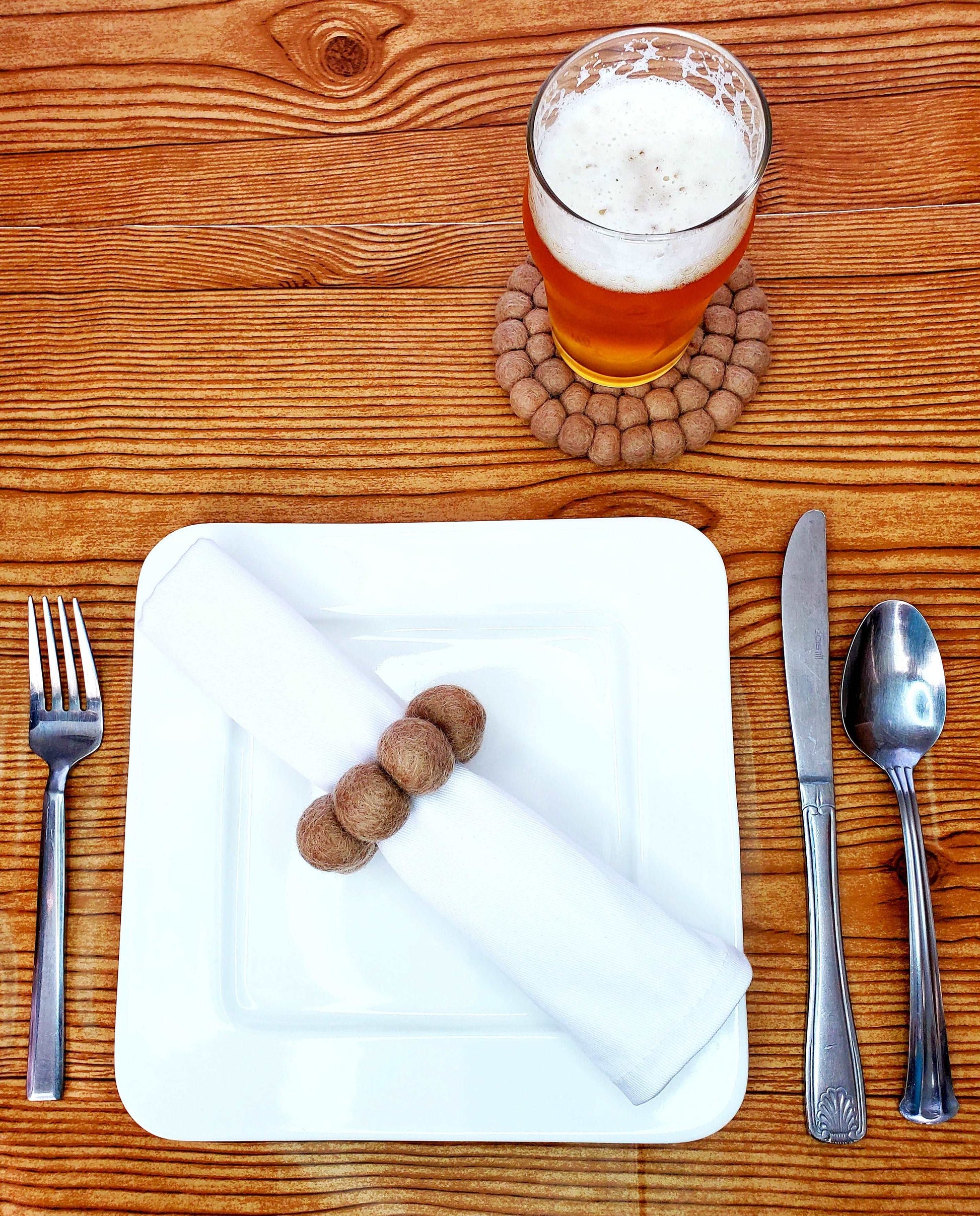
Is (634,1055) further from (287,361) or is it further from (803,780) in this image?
(287,361)

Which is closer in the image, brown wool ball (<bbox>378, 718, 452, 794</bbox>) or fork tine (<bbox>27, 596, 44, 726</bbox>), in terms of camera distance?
brown wool ball (<bbox>378, 718, 452, 794</bbox>)

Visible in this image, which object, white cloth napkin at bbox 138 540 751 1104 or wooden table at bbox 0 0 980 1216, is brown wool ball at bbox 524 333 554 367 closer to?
wooden table at bbox 0 0 980 1216

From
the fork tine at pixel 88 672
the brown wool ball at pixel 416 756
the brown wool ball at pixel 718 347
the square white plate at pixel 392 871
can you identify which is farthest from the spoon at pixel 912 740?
the fork tine at pixel 88 672

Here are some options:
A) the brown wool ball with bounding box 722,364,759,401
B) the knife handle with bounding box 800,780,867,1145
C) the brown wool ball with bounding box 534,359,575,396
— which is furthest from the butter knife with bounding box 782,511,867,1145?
the brown wool ball with bounding box 534,359,575,396

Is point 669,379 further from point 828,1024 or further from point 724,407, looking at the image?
point 828,1024

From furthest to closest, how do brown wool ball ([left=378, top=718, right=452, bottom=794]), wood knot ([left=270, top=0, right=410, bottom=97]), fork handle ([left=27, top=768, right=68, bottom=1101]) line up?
wood knot ([left=270, top=0, right=410, bottom=97]) < fork handle ([left=27, top=768, right=68, bottom=1101]) < brown wool ball ([left=378, top=718, right=452, bottom=794])

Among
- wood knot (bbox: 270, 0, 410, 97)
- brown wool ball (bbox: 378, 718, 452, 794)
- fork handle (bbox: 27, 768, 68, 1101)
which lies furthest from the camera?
wood knot (bbox: 270, 0, 410, 97)

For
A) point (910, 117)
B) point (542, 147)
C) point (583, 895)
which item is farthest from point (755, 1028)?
point (910, 117)
